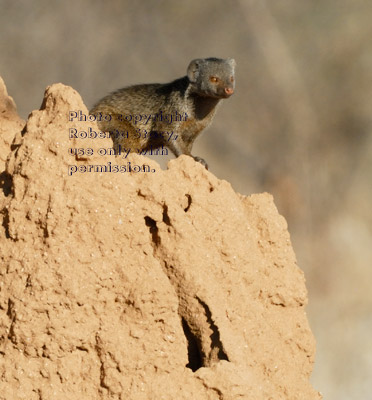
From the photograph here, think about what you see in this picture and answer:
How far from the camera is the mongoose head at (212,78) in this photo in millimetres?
5227

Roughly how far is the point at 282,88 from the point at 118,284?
7685mm

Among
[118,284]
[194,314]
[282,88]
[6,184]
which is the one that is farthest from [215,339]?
[282,88]

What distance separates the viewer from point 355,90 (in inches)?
403

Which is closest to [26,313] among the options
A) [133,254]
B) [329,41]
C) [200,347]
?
[133,254]

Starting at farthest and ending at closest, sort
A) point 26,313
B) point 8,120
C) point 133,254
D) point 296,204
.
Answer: point 296,204
point 8,120
point 133,254
point 26,313

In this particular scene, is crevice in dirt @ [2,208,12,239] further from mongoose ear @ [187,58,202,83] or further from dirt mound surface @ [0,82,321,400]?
mongoose ear @ [187,58,202,83]

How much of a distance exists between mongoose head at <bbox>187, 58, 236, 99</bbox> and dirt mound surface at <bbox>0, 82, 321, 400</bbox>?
1.81 m

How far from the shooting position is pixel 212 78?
526 centimetres

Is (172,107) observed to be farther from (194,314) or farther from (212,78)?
(194,314)

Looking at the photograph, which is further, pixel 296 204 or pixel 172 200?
pixel 296 204

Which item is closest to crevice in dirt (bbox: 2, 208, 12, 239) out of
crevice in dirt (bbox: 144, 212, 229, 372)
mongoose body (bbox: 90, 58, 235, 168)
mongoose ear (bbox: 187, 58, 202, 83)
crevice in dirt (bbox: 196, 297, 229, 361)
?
crevice in dirt (bbox: 144, 212, 229, 372)

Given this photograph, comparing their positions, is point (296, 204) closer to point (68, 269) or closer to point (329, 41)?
point (329, 41)

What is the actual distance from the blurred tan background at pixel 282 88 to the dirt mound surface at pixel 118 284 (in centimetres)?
671

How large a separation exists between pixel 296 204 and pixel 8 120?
263 inches
